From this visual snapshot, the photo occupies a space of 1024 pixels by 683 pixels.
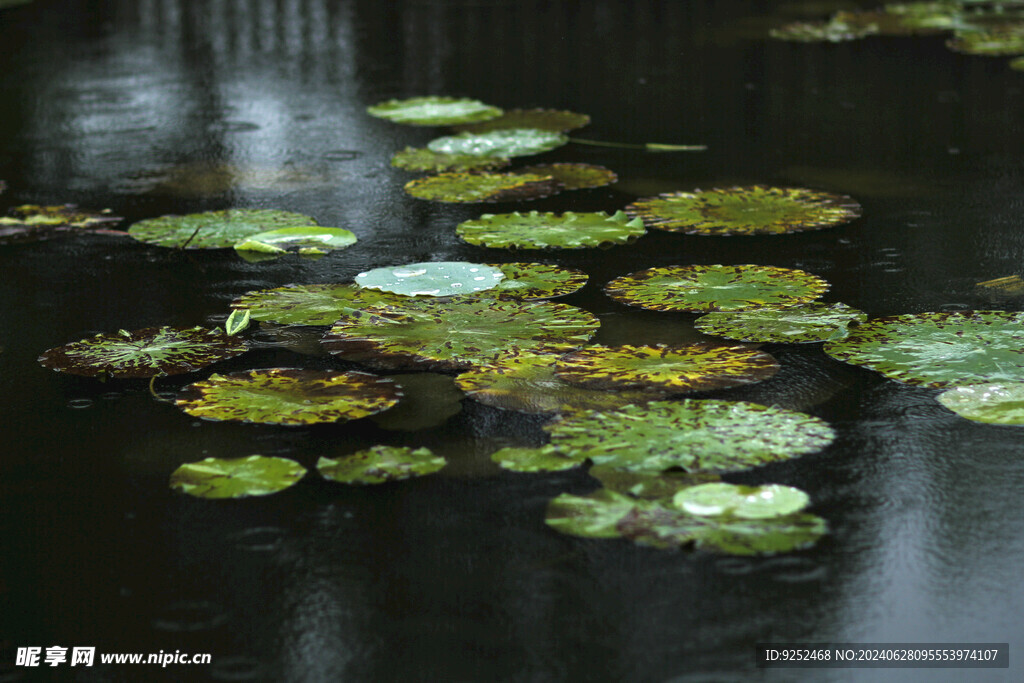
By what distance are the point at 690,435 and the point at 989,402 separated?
55 centimetres

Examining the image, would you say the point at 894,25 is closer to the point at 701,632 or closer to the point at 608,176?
the point at 608,176

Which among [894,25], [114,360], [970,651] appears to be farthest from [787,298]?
[894,25]

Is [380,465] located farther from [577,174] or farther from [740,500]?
[577,174]

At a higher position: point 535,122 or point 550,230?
point 535,122

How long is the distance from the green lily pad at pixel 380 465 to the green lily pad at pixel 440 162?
1918mm

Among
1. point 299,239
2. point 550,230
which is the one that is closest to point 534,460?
point 550,230

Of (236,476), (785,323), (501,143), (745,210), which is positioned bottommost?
(236,476)

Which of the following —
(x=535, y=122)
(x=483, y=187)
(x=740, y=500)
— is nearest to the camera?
(x=740, y=500)

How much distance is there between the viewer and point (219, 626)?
144 centimetres

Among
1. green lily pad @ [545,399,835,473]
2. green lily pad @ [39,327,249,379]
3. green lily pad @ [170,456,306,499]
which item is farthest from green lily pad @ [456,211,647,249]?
green lily pad @ [170,456,306,499]

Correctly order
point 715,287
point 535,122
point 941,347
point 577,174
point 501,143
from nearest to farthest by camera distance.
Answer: point 941,347, point 715,287, point 577,174, point 501,143, point 535,122

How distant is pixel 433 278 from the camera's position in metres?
2.59

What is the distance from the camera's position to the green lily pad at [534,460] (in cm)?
177

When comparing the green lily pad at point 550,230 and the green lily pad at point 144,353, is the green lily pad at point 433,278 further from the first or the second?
the green lily pad at point 144,353
